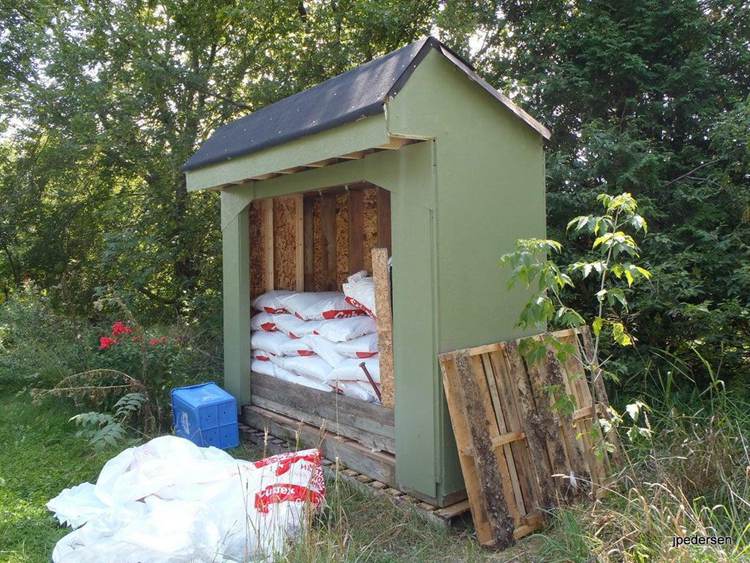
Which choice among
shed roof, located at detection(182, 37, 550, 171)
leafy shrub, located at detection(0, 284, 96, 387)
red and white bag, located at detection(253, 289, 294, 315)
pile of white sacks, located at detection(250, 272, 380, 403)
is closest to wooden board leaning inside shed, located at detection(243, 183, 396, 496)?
pile of white sacks, located at detection(250, 272, 380, 403)

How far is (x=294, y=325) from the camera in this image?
16.3ft

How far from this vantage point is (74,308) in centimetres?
854

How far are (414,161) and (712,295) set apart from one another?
3.25 metres

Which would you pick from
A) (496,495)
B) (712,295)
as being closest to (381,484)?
(496,495)

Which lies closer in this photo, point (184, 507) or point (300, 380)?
point (184, 507)

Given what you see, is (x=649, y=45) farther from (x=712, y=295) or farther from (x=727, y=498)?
(x=727, y=498)

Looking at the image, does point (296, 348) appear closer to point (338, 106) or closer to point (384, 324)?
point (384, 324)

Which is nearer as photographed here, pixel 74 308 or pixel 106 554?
pixel 106 554

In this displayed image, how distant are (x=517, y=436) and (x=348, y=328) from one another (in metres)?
1.53

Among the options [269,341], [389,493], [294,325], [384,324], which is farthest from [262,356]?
[389,493]

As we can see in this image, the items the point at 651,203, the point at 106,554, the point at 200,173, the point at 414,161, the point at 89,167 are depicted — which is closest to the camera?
the point at 106,554

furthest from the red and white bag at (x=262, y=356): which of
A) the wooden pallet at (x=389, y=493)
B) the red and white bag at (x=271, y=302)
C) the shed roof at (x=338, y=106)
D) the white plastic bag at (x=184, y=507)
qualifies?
the shed roof at (x=338, y=106)

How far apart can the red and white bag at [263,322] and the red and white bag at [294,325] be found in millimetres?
88

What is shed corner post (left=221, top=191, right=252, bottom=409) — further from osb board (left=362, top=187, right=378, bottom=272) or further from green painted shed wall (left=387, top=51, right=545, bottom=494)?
green painted shed wall (left=387, top=51, right=545, bottom=494)
